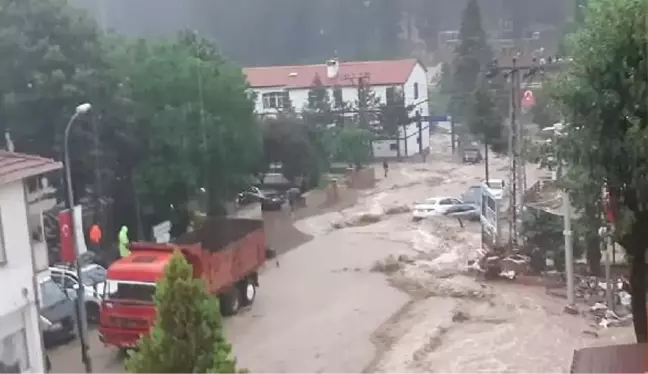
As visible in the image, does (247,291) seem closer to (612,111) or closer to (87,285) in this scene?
(87,285)

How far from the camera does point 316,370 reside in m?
3.69

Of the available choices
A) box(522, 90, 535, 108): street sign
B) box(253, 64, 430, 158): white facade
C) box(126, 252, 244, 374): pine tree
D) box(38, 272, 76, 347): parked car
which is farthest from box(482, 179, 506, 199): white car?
box(126, 252, 244, 374): pine tree

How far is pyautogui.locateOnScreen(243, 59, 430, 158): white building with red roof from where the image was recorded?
584 cm

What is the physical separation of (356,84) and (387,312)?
2.76 m

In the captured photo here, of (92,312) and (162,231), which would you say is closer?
(92,312)

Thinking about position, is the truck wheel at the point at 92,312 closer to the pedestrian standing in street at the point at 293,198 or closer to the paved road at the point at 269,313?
the paved road at the point at 269,313

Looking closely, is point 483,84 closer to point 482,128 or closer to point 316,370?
point 482,128

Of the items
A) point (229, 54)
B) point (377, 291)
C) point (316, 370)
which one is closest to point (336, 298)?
point (377, 291)

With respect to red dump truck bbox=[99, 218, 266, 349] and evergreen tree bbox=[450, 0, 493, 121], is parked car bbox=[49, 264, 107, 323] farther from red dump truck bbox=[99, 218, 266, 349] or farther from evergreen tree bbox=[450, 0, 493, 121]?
evergreen tree bbox=[450, 0, 493, 121]

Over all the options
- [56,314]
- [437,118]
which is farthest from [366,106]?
[56,314]

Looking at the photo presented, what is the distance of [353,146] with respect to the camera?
7039mm

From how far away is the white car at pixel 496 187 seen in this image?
574 cm

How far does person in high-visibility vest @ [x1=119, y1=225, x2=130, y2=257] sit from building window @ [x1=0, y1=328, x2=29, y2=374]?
116 cm

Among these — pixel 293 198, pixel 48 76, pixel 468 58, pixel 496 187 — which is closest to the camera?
pixel 48 76
